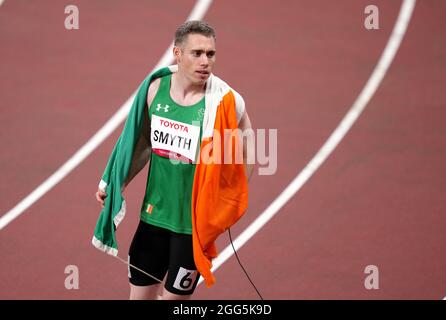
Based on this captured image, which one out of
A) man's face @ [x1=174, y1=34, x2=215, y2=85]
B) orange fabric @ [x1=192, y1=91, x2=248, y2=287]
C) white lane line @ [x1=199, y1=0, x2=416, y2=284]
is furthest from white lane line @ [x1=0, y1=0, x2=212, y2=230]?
man's face @ [x1=174, y1=34, x2=215, y2=85]

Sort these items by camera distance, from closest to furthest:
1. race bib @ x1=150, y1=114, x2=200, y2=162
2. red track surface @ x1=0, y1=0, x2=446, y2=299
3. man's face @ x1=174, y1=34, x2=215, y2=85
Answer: man's face @ x1=174, y1=34, x2=215, y2=85
race bib @ x1=150, y1=114, x2=200, y2=162
red track surface @ x1=0, y1=0, x2=446, y2=299

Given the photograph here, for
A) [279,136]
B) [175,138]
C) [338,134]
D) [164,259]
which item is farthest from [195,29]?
[338,134]

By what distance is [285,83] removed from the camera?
9203 mm

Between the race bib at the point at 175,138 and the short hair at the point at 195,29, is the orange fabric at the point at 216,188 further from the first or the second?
the short hair at the point at 195,29

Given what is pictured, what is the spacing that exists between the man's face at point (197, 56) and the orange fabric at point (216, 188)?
0.22 m

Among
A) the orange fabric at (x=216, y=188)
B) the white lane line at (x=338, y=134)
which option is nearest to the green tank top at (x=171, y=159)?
the orange fabric at (x=216, y=188)

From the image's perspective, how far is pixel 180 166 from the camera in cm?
501

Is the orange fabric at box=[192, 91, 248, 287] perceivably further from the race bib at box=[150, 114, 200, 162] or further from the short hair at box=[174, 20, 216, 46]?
the short hair at box=[174, 20, 216, 46]

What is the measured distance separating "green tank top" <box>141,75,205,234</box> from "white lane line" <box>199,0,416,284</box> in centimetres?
191

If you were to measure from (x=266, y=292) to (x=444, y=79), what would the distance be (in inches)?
157

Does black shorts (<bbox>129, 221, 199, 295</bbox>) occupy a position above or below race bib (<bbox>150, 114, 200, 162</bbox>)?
below

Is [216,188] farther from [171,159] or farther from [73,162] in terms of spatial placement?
[73,162]

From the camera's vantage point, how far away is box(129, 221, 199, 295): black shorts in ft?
16.6

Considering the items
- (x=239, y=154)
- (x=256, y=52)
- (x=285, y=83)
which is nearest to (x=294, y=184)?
(x=285, y=83)
